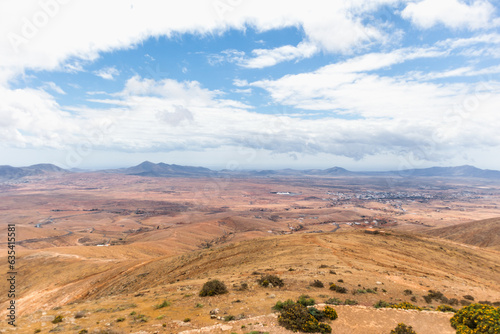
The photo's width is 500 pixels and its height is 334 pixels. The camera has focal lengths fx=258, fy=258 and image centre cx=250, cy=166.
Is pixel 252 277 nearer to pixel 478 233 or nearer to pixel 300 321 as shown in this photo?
pixel 300 321

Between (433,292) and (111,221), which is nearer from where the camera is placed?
(433,292)

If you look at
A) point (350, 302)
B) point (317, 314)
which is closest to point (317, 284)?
point (350, 302)

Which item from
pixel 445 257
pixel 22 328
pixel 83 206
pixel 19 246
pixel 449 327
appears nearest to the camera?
pixel 449 327

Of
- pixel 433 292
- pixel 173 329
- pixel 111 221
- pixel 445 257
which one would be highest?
pixel 173 329

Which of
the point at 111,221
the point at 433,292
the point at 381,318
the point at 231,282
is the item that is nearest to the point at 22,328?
the point at 231,282

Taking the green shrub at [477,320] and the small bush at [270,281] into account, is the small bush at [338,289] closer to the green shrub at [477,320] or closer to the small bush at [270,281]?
the small bush at [270,281]

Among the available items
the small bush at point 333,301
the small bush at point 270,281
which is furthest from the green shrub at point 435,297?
the small bush at point 270,281

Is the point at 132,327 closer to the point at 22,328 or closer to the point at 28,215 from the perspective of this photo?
the point at 22,328

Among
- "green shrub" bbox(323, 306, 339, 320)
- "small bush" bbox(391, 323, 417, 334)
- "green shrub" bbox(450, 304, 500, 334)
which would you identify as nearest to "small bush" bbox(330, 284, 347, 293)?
"green shrub" bbox(323, 306, 339, 320)
